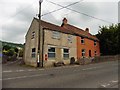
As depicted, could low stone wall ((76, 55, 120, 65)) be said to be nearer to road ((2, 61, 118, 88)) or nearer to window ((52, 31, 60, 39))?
window ((52, 31, 60, 39))

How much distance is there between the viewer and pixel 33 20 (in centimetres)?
3316

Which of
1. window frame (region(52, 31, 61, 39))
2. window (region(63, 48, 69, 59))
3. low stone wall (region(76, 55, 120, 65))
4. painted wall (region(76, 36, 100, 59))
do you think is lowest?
low stone wall (region(76, 55, 120, 65))

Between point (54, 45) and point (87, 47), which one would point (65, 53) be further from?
point (87, 47)

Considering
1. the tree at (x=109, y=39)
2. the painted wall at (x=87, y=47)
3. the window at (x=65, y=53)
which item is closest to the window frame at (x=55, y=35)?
the window at (x=65, y=53)

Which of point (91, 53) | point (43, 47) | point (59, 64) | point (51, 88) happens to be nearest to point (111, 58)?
point (91, 53)

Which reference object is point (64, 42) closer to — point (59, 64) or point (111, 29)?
point (59, 64)

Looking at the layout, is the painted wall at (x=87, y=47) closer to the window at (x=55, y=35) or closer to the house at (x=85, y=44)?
the house at (x=85, y=44)

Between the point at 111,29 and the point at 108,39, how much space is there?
266cm

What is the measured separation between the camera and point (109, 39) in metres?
43.8

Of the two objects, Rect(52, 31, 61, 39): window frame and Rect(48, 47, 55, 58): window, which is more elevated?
Rect(52, 31, 61, 39): window frame

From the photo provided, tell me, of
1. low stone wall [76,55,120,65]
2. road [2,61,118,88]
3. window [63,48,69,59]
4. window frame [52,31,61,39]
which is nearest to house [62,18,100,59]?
low stone wall [76,55,120,65]

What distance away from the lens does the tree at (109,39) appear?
4334 centimetres

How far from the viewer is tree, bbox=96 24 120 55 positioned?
142 ft

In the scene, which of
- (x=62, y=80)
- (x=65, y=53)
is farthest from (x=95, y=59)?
(x=62, y=80)
